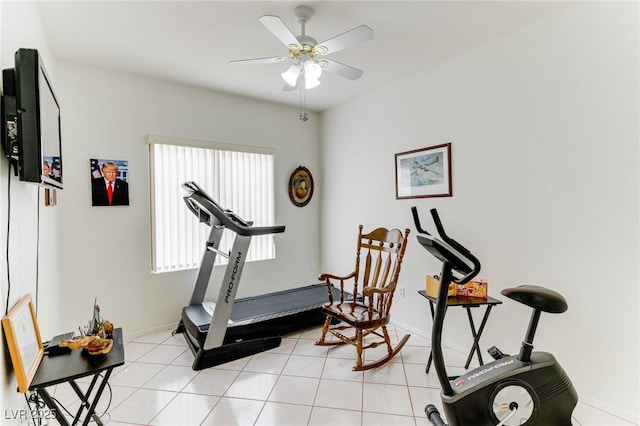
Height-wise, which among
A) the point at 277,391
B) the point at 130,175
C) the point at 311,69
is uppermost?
the point at 311,69

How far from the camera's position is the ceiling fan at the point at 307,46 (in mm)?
1864

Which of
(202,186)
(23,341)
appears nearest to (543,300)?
(23,341)

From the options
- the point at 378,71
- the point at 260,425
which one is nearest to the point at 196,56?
the point at 378,71

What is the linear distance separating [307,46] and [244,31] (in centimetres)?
63

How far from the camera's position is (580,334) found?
7.03 feet

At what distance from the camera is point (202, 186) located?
3.63 metres

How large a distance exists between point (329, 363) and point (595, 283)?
2026 millimetres

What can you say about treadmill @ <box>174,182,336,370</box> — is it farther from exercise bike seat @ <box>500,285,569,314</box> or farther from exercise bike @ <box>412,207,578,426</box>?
exercise bike seat @ <box>500,285,569,314</box>

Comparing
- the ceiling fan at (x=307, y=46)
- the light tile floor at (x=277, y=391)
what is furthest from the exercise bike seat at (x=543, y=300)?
the ceiling fan at (x=307, y=46)

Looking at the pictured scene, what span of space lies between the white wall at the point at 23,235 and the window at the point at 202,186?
0.99 metres

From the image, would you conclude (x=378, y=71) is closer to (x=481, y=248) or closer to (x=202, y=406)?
(x=481, y=248)

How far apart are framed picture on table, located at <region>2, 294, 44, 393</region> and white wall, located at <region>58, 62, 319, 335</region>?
1689 mm

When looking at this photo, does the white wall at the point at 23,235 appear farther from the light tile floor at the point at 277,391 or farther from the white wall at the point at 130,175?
the light tile floor at the point at 277,391

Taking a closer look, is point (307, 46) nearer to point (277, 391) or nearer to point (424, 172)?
point (424, 172)
